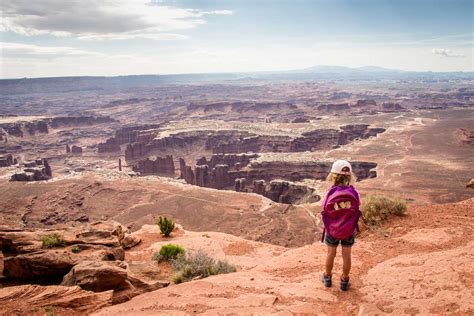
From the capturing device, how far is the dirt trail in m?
7.00

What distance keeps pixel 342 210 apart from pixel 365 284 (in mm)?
1613

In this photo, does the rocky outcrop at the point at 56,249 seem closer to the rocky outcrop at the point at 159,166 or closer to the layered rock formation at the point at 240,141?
the rocky outcrop at the point at 159,166

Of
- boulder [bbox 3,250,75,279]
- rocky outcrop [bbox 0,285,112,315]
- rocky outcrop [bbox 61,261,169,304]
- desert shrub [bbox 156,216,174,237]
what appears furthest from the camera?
desert shrub [bbox 156,216,174,237]

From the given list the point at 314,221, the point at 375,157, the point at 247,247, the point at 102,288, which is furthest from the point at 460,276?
the point at 375,157

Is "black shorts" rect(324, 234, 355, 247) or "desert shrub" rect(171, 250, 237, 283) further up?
"black shorts" rect(324, 234, 355, 247)

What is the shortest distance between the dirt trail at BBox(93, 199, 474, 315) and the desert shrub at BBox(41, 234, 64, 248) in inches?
229

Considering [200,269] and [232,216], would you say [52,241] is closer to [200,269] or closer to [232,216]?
[200,269]

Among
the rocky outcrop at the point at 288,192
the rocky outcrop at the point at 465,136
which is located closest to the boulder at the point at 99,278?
the rocky outcrop at the point at 288,192

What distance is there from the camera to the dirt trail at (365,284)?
7.00 m

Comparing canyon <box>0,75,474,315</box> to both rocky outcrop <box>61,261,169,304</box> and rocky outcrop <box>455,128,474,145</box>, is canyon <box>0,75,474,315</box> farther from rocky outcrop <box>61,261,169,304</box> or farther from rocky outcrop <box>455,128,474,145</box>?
rocky outcrop <box>455,128,474,145</box>

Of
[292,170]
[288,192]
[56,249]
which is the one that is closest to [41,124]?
[292,170]

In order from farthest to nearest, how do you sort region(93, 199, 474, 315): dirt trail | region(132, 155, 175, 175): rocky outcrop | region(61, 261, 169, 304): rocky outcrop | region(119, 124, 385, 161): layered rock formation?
region(119, 124, 385, 161): layered rock formation, region(132, 155, 175, 175): rocky outcrop, region(61, 261, 169, 304): rocky outcrop, region(93, 199, 474, 315): dirt trail

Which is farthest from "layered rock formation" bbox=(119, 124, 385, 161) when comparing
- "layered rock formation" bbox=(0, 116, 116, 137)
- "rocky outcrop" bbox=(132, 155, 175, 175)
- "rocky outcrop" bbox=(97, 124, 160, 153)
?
"layered rock formation" bbox=(0, 116, 116, 137)

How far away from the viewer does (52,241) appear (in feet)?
41.2
